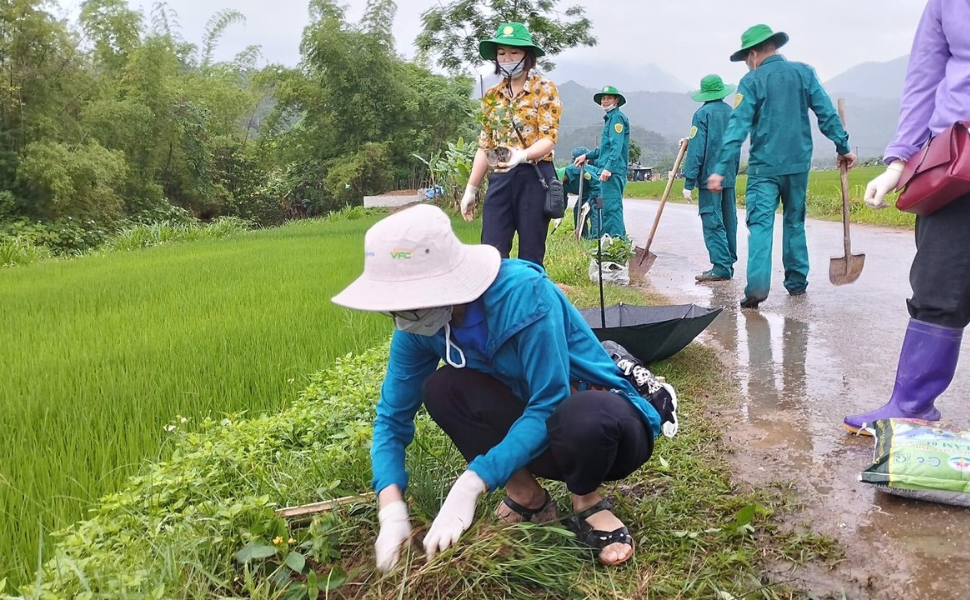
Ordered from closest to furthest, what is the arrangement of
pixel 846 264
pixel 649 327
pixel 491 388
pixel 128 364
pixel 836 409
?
pixel 491 388
pixel 836 409
pixel 649 327
pixel 128 364
pixel 846 264

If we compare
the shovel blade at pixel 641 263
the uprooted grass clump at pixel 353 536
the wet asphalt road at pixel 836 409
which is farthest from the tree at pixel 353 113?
the uprooted grass clump at pixel 353 536

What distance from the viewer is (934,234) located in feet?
6.97

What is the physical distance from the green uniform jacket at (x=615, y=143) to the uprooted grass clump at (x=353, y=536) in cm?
477

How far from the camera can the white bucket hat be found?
1.47 metres

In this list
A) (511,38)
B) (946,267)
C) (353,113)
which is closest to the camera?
(946,267)

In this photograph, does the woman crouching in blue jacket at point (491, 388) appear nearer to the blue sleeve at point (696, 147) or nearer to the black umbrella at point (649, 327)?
the black umbrella at point (649, 327)

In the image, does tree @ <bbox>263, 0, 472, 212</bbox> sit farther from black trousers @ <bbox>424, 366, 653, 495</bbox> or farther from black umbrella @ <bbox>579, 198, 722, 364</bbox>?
black trousers @ <bbox>424, 366, 653, 495</bbox>

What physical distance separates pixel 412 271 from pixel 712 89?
526 cm

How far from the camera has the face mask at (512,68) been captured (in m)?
3.70

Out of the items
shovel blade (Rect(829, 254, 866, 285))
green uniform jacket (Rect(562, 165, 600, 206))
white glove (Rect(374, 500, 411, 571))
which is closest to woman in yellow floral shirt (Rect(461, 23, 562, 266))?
shovel blade (Rect(829, 254, 866, 285))

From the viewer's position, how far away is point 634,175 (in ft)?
148

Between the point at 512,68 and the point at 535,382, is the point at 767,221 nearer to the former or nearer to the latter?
the point at 512,68

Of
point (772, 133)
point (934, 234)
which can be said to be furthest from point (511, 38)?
point (934, 234)

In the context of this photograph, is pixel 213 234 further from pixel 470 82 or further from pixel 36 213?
pixel 470 82
